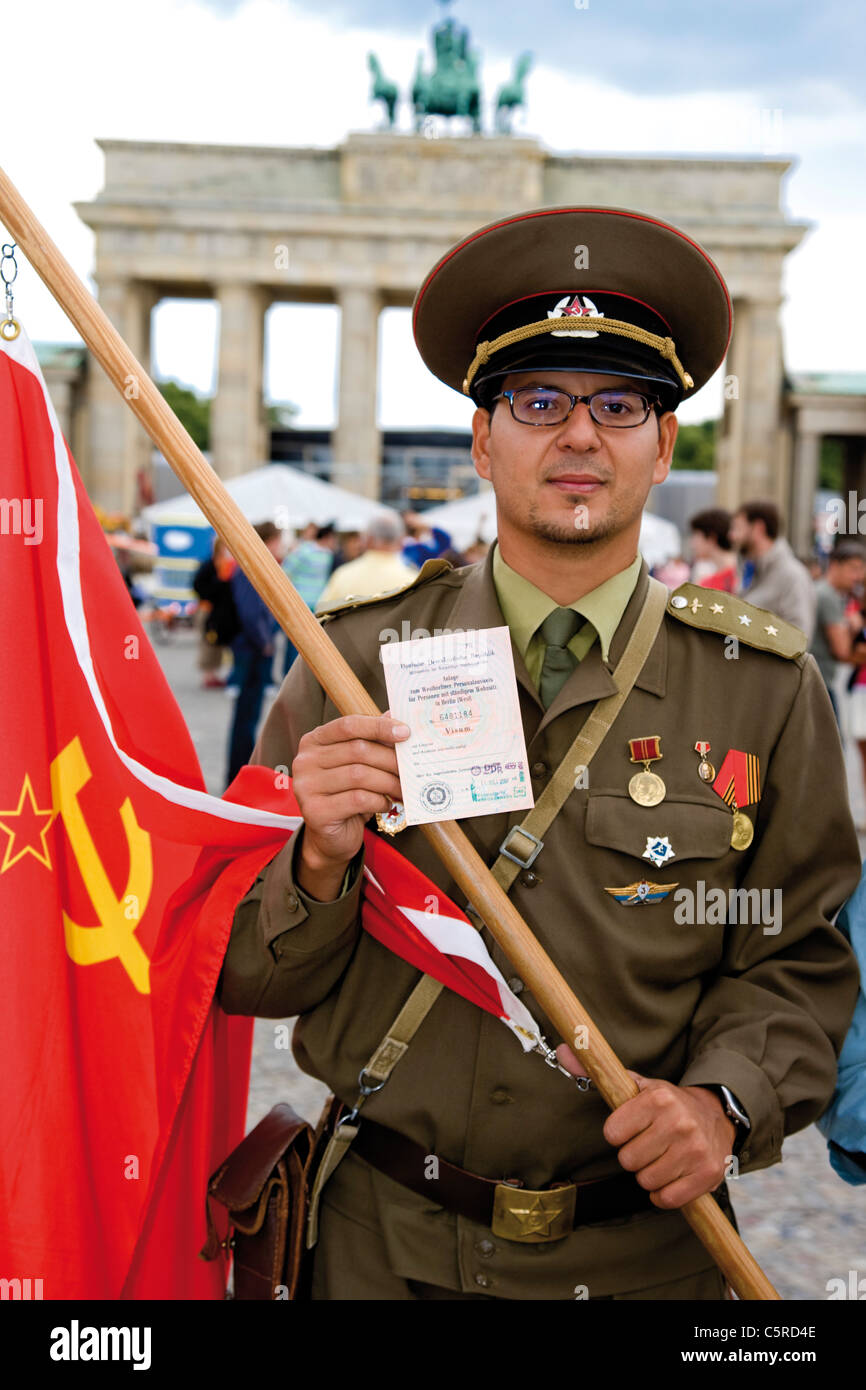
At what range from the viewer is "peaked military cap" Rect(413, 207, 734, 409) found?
2154 mm

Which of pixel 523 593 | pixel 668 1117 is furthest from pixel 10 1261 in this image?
pixel 523 593

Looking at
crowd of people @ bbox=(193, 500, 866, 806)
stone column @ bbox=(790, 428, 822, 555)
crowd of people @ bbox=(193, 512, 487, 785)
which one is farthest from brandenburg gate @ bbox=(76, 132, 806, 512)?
crowd of people @ bbox=(193, 500, 866, 806)

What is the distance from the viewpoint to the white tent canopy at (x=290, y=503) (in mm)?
20594

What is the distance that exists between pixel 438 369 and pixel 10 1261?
1.76 metres

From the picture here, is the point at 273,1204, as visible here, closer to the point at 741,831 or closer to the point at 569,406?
the point at 741,831

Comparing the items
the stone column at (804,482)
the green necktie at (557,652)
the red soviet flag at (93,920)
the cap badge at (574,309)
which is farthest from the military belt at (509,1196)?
the stone column at (804,482)

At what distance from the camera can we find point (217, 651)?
1518cm

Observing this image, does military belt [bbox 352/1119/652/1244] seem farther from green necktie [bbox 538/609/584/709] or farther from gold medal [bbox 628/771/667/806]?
green necktie [bbox 538/609/584/709]

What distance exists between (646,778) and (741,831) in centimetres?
17

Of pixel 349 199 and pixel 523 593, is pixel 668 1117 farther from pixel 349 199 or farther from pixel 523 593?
pixel 349 199

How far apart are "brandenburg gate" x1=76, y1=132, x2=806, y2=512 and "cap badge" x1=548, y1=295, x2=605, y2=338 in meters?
44.6

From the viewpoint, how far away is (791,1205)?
409 cm

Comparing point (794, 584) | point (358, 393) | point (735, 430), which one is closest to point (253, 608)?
point (794, 584)

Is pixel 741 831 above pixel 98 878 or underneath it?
above
